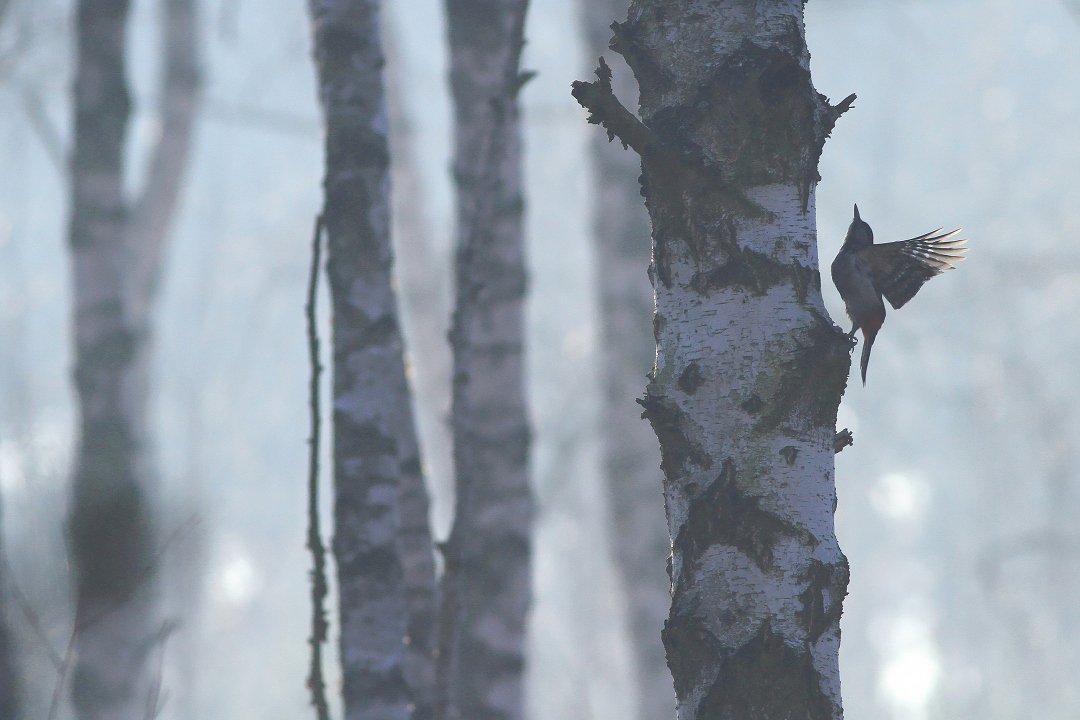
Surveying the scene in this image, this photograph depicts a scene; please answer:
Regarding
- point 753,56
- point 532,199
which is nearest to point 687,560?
point 753,56

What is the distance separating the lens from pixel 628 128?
5.14 feet

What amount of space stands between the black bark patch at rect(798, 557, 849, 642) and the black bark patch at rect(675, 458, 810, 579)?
0.06 metres

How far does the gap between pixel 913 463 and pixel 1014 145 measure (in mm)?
13701

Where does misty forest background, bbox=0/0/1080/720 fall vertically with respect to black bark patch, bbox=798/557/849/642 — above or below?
above

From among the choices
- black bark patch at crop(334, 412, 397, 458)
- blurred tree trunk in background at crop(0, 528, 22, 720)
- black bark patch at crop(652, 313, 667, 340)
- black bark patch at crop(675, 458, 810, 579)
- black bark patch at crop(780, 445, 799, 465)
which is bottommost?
blurred tree trunk in background at crop(0, 528, 22, 720)

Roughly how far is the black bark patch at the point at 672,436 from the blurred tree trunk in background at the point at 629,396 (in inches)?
186

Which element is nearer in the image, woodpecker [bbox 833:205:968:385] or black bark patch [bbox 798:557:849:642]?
black bark patch [bbox 798:557:849:642]

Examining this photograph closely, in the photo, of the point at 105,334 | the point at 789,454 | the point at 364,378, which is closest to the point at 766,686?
the point at 789,454

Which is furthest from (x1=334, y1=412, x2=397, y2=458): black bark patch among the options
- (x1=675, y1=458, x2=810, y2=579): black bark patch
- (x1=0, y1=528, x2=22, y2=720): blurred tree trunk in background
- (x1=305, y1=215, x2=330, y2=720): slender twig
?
(x1=675, y1=458, x2=810, y2=579): black bark patch

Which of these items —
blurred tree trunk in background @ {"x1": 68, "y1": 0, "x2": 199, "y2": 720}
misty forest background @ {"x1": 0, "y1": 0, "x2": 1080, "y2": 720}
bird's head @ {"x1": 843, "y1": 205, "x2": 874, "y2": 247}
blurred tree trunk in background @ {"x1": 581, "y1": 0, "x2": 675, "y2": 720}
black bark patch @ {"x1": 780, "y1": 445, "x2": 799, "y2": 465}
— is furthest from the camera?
misty forest background @ {"x1": 0, "y1": 0, "x2": 1080, "y2": 720}

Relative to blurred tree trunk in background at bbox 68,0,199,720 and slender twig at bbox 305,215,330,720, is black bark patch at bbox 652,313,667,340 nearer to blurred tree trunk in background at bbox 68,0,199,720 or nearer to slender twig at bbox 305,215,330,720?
slender twig at bbox 305,215,330,720

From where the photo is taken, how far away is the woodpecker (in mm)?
1854

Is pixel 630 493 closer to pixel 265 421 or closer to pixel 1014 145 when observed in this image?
pixel 1014 145

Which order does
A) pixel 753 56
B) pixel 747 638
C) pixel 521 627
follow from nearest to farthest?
pixel 747 638
pixel 753 56
pixel 521 627
